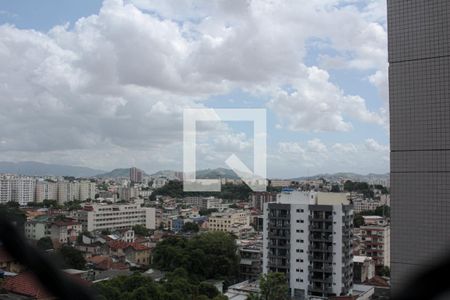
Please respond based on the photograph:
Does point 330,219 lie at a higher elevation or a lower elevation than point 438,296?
lower

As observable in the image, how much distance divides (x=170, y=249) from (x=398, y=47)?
15.6 feet

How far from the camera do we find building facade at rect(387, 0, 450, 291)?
2.91 meters

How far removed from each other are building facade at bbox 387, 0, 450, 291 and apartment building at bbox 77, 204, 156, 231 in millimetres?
7790

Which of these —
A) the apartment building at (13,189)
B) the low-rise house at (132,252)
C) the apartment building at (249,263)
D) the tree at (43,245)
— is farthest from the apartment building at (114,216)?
the tree at (43,245)

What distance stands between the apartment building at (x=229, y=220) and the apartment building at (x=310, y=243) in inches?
204

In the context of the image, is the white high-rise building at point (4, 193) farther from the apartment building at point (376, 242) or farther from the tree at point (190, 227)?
the tree at point (190, 227)

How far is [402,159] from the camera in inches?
121

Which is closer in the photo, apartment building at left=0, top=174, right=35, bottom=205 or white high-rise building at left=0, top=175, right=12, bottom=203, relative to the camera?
white high-rise building at left=0, top=175, right=12, bottom=203

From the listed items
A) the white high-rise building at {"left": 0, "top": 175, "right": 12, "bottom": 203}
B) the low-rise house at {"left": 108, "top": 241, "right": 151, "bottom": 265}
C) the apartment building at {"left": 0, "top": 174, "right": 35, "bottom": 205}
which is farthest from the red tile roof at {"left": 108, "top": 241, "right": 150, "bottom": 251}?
the white high-rise building at {"left": 0, "top": 175, "right": 12, "bottom": 203}

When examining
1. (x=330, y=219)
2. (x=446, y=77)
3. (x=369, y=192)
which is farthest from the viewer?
(x=369, y=192)

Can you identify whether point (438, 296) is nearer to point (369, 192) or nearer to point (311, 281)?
point (311, 281)

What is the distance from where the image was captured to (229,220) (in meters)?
11.3

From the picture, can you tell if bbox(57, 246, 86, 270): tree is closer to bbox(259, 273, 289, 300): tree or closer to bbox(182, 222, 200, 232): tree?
bbox(259, 273, 289, 300): tree

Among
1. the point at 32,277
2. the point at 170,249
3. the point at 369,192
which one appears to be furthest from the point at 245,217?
the point at 32,277
